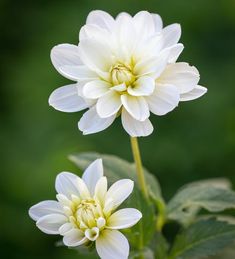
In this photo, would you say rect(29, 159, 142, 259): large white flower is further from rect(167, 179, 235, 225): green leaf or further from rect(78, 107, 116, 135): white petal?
rect(167, 179, 235, 225): green leaf

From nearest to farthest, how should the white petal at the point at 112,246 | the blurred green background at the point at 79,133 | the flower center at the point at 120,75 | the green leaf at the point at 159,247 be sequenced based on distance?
the white petal at the point at 112,246 < the flower center at the point at 120,75 < the green leaf at the point at 159,247 < the blurred green background at the point at 79,133

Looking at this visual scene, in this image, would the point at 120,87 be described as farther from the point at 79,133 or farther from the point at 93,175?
the point at 79,133

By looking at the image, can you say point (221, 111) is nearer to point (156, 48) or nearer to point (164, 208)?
point (164, 208)

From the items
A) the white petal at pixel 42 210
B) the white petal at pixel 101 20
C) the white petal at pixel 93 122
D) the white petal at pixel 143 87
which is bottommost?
the white petal at pixel 42 210

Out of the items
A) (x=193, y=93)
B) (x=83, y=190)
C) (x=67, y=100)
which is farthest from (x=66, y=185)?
(x=193, y=93)

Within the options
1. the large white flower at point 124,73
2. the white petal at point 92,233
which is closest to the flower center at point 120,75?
the large white flower at point 124,73

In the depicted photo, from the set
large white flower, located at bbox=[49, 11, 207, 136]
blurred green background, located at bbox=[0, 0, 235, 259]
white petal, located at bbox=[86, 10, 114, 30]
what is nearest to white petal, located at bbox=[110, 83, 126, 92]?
large white flower, located at bbox=[49, 11, 207, 136]

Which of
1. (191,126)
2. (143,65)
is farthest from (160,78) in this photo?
(191,126)

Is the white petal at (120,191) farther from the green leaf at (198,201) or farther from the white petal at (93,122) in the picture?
the green leaf at (198,201)
